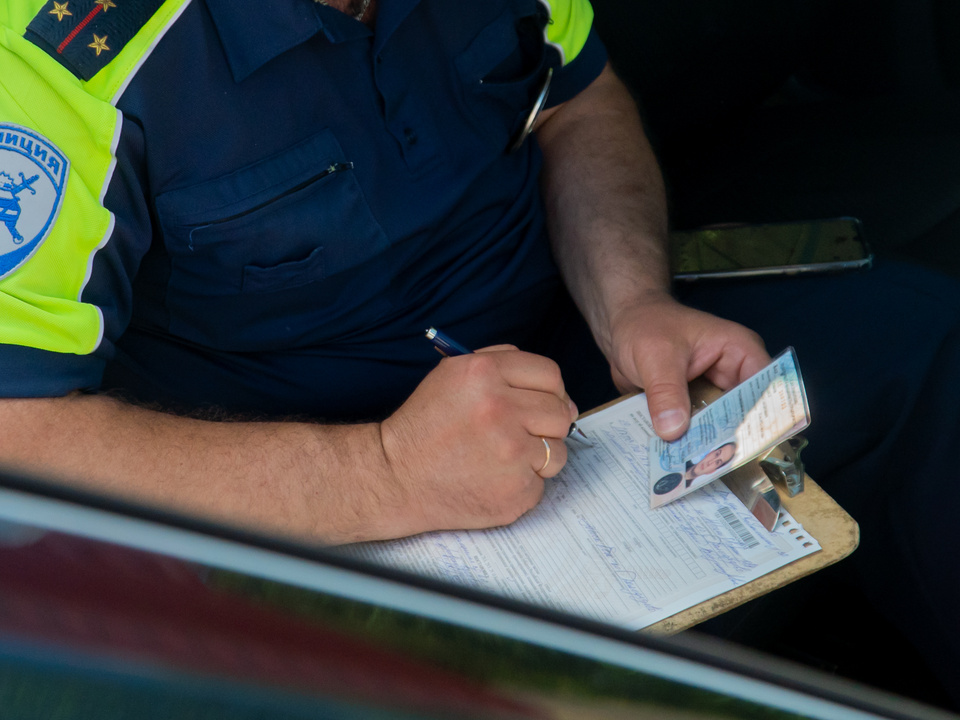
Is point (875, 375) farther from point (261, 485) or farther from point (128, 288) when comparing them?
point (128, 288)

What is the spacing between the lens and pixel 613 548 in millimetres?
882

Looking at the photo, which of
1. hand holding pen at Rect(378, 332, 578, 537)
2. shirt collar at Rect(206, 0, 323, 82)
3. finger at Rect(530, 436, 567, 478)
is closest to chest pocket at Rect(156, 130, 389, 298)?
shirt collar at Rect(206, 0, 323, 82)

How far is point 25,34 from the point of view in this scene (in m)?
0.83

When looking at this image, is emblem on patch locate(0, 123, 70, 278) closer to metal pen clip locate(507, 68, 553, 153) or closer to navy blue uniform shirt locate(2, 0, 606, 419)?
navy blue uniform shirt locate(2, 0, 606, 419)

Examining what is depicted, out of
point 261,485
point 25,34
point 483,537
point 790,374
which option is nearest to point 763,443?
point 790,374

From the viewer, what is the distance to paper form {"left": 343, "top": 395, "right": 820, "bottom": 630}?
83 centimetres

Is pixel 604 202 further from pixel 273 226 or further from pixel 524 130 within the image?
pixel 273 226

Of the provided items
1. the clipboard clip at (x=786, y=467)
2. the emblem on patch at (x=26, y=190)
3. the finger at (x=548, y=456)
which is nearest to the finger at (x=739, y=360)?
the clipboard clip at (x=786, y=467)

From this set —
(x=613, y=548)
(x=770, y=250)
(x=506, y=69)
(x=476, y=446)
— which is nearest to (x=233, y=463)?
(x=476, y=446)

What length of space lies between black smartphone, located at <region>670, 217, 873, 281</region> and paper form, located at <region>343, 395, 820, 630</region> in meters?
0.50

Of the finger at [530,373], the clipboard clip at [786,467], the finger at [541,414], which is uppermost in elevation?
the finger at [530,373]

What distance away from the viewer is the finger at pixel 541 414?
0.93 meters

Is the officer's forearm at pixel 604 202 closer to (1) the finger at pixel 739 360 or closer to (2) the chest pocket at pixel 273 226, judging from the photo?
(1) the finger at pixel 739 360

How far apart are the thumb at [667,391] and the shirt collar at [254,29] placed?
598 millimetres
